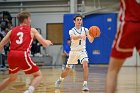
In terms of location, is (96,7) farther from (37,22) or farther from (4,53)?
(4,53)

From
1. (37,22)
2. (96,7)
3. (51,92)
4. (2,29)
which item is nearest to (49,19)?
(37,22)

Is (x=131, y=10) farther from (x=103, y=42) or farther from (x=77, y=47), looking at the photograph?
(x=103, y=42)

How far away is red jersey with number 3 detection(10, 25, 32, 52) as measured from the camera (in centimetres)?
681

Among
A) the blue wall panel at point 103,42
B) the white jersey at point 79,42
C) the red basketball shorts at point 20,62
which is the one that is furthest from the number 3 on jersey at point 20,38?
the blue wall panel at point 103,42

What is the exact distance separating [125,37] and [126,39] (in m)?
0.03

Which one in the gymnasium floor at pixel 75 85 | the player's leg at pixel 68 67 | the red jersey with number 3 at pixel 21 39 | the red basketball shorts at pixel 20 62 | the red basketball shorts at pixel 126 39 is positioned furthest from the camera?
the player's leg at pixel 68 67

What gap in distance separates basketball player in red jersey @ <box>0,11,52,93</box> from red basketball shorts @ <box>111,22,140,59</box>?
2508 mm

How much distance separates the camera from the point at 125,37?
14.1ft

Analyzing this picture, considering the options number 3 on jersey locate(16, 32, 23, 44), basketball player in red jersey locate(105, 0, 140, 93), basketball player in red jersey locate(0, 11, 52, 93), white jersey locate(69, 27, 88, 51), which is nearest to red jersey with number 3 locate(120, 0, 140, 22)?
basketball player in red jersey locate(105, 0, 140, 93)

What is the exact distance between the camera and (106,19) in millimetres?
22938

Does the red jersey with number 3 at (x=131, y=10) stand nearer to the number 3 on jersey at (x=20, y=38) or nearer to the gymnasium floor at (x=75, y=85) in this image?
the number 3 on jersey at (x=20, y=38)

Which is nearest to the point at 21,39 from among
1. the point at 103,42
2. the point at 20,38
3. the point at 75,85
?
the point at 20,38

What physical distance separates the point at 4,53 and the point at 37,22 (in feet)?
15.4

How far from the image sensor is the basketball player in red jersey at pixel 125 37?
429 cm
